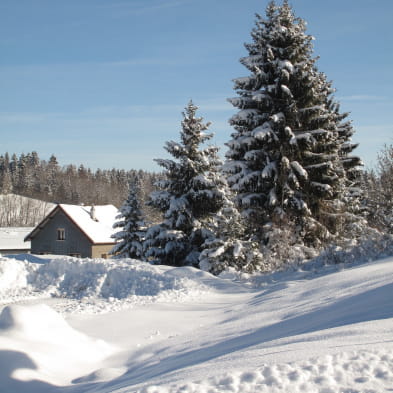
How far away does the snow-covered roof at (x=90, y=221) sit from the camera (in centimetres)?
4156

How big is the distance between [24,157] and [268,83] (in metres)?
140

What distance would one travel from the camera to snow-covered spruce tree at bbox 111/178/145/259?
26.6 m

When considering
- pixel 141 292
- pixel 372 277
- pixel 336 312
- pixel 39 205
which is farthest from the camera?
pixel 39 205

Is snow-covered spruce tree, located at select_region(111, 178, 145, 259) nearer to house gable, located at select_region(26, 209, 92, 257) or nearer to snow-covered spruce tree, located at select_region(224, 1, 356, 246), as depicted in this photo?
snow-covered spruce tree, located at select_region(224, 1, 356, 246)

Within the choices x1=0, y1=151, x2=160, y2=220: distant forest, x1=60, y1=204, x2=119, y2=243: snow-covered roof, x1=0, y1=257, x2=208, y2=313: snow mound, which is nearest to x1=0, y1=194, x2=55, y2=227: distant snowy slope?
x1=0, y1=151, x2=160, y2=220: distant forest

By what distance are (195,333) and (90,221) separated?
1501 inches

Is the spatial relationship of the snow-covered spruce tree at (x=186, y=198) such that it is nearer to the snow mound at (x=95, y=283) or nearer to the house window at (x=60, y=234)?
the snow mound at (x=95, y=283)

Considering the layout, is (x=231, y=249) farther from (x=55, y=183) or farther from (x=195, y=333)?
(x=55, y=183)

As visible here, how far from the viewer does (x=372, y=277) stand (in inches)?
292

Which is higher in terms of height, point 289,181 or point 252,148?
point 252,148

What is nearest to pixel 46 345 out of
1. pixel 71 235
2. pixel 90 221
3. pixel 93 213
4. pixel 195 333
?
pixel 195 333

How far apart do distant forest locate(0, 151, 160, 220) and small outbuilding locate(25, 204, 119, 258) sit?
2317 inches

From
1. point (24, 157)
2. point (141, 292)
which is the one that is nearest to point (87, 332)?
point (141, 292)

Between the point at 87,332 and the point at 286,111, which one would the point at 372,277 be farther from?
the point at 286,111
